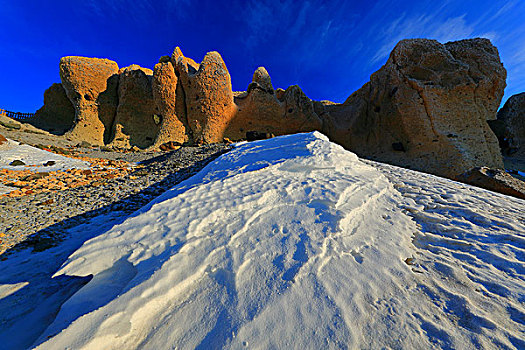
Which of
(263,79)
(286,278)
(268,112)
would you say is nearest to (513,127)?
(268,112)

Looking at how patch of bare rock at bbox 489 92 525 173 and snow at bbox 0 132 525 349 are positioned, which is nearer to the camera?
snow at bbox 0 132 525 349

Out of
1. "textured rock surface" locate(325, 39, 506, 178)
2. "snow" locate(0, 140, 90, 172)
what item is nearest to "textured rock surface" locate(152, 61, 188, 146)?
"snow" locate(0, 140, 90, 172)

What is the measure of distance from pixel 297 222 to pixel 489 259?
170 centimetres

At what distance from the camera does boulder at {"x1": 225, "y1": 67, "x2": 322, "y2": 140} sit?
44.1 ft

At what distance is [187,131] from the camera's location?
12984mm

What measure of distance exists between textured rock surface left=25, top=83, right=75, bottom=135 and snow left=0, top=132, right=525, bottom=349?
78.4 ft

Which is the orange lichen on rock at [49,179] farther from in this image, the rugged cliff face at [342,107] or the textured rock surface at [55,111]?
the textured rock surface at [55,111]

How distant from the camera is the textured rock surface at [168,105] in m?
12.3

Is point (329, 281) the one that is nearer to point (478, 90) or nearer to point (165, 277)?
point (165, 277)

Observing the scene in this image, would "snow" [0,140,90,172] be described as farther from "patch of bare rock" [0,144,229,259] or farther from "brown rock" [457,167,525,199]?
"brown rock" [457,167,525,199]

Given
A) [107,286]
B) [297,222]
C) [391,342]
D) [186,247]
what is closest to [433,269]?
[391,342]

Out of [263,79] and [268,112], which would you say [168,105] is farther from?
[263,79]

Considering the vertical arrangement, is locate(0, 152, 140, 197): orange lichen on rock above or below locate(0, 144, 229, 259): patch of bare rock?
above

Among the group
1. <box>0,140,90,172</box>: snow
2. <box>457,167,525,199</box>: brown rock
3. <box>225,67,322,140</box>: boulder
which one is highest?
<box>225,67,322,140</box>: boulder
